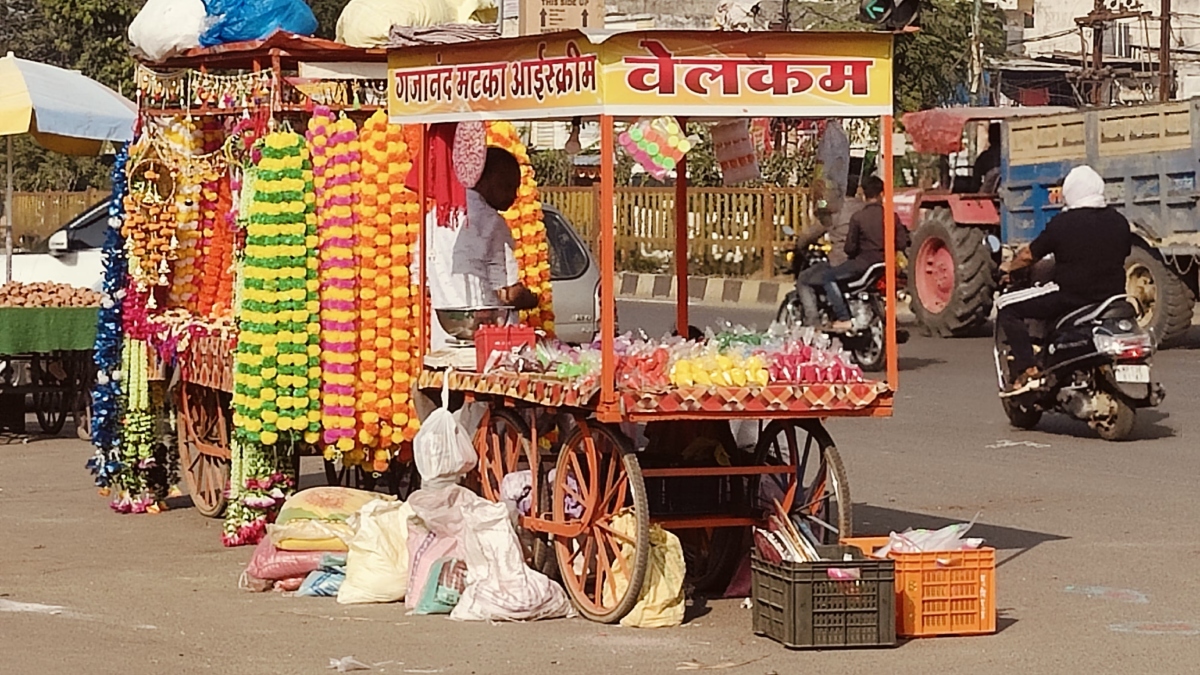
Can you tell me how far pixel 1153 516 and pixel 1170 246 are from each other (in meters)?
9.09

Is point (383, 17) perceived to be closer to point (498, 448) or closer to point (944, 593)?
point (498, 448)

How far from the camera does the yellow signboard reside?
8.02 meters

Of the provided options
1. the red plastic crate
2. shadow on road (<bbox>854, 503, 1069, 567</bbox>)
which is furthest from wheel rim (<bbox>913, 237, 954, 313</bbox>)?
the red plastic crate

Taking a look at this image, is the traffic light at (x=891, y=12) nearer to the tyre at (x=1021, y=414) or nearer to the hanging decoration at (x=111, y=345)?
the tyre at (x=1021, y=414)

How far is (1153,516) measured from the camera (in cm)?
1103

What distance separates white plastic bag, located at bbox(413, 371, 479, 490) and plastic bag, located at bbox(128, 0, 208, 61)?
10.7 feet


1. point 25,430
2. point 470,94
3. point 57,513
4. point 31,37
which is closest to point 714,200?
point 25,430

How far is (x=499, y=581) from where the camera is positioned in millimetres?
8508

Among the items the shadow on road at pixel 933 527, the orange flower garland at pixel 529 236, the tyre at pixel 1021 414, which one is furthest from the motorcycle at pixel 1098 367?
the orange flower garland at pixel 529 236

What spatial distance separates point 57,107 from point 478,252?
7.66 metres

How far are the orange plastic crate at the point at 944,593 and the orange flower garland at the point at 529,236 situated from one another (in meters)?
3.44

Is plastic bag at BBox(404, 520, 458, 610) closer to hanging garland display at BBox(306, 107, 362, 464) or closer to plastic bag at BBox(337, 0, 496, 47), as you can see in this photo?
hanging garland display at BBox(306, 107, 362, 464)

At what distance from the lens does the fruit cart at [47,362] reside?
49.6 ft

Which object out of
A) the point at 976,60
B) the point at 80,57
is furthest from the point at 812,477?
the point at 80,57
